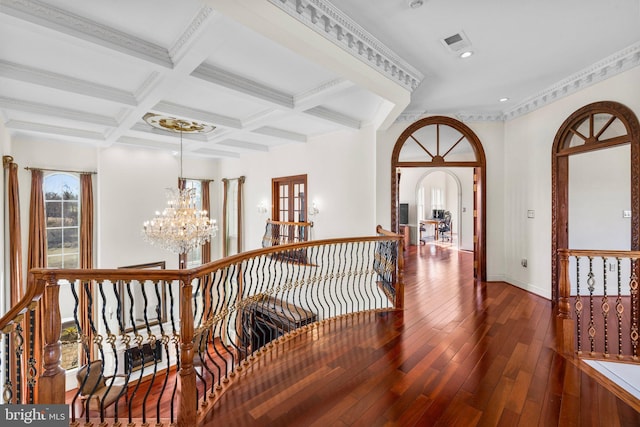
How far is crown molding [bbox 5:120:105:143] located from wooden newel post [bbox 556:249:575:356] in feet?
27.6

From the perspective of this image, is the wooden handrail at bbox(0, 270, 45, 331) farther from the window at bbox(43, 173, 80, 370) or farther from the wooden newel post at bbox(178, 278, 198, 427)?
the window at bbox(43, 173, 80, 370)

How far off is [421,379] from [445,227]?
10706 millimetres

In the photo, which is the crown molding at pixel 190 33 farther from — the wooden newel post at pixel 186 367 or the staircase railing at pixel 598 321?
the staircase railing at pixel 598 321

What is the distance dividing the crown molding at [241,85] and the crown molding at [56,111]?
3197 mm

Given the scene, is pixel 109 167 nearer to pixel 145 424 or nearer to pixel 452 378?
pixel 145 424

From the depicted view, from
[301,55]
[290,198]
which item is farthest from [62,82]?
[290,198]

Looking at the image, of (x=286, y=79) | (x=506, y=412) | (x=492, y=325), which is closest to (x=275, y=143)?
(x=286, y=79)

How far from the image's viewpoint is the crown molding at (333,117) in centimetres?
504

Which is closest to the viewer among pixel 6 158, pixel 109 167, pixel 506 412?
pixel 506 412

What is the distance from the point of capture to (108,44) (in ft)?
9.11

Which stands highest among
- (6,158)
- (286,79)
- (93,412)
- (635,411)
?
(286,79)

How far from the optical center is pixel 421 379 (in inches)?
97.9

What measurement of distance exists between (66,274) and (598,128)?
6.09 m

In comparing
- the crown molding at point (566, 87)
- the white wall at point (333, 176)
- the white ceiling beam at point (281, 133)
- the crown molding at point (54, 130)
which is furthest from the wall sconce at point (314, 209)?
the crown molding at point (54, 130)
